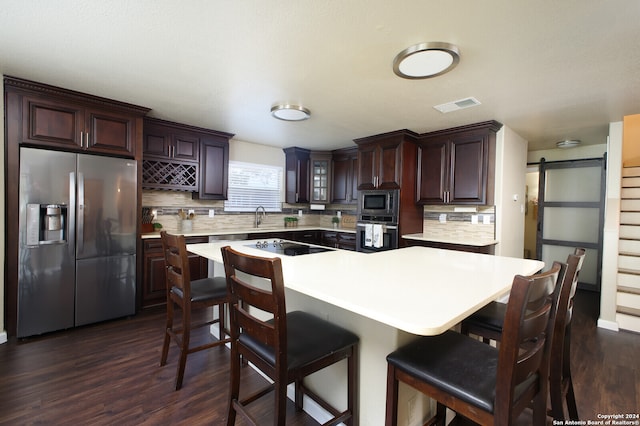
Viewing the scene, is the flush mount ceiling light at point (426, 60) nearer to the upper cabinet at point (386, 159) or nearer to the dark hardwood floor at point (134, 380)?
the upper cabinet at point (386, 159)

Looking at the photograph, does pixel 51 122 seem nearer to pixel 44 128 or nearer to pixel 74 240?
pixel 44 128

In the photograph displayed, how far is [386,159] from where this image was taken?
13.2 feet

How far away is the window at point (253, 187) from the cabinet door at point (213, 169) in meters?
0.36

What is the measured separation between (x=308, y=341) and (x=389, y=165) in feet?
10.2

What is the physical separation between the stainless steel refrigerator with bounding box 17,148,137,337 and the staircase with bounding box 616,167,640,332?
519 centimetres

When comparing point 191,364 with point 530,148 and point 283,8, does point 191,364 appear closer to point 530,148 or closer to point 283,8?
point 283,8

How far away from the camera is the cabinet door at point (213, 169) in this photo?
13.0 ft

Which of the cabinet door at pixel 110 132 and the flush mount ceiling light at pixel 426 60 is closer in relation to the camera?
the flush mount ceiling light at pixel 426 60

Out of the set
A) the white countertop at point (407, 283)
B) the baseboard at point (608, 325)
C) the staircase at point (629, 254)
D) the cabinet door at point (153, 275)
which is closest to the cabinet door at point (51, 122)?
the cabinet door at point (153, 275)

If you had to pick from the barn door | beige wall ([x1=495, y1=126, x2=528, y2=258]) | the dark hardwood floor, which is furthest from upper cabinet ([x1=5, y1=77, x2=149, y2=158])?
the barn door

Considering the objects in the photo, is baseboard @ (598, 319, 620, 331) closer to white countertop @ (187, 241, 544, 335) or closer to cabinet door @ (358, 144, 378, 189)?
white countertop @ (187, 241, 544, 335)

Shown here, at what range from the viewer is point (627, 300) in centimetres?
310

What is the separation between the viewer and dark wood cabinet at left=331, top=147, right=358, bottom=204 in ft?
16.4

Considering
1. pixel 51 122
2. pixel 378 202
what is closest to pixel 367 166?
pixel 378 202
